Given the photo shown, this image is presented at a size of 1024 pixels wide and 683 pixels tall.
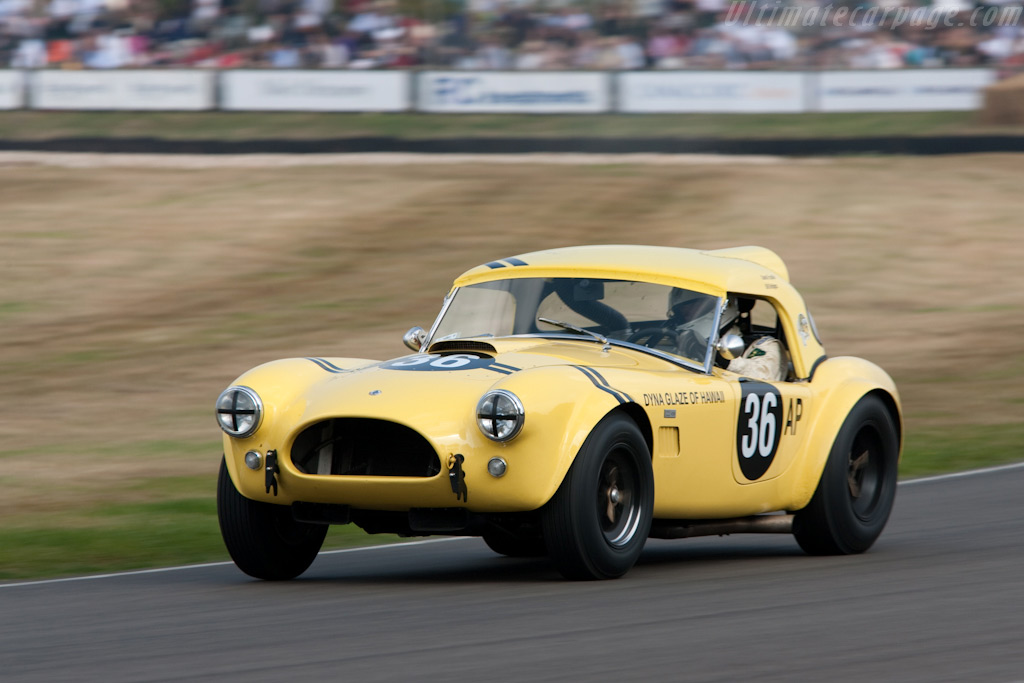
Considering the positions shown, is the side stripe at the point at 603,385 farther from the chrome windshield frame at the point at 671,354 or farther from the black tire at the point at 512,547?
the black tire at the point at 512,547

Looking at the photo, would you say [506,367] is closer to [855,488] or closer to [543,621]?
[543,621]

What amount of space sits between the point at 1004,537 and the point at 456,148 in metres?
19.1

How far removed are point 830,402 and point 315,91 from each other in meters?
21.4

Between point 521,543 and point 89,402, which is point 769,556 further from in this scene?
point 89,402

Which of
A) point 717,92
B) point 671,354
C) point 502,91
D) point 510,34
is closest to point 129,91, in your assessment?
point 502,91

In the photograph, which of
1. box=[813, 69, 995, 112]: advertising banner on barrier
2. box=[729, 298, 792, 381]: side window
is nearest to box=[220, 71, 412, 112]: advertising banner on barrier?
box=[813, 69, 995, 112]: advertising banner on barrier

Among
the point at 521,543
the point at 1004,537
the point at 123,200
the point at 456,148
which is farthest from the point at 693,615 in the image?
the point at 456,148

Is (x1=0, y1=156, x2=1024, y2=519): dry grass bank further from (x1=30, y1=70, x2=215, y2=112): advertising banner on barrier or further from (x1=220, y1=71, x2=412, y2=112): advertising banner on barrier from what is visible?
(x1=30, y1=70, x2=215, y2=112): advertising banner on barrier

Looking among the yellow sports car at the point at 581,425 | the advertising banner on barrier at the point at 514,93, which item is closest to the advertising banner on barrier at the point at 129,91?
the advertising banner on barrier at the point at 514,93

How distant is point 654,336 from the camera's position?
7.26 meters

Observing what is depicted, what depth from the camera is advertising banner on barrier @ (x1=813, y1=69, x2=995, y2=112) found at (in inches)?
976

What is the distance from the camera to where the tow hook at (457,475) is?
20.1 feet

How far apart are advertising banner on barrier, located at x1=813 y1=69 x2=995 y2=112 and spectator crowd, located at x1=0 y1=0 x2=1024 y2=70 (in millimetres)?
339

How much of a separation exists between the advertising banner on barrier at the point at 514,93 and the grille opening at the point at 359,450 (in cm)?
2082
